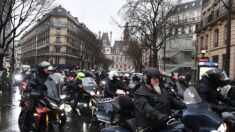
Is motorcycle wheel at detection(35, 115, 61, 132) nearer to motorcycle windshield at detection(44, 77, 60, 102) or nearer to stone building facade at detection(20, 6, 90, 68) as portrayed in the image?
motorcycle windshield at detection(44, 77, 60, 102)

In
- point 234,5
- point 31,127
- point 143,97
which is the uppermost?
point 234,5

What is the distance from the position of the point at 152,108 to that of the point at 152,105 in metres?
0.21

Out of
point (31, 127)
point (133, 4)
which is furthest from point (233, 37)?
point (31, 127)

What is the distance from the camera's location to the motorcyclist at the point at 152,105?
5.57 m

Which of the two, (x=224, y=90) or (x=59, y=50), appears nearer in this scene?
(x=224, y=90)

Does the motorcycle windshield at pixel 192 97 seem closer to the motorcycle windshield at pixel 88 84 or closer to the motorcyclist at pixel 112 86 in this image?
the motorcyclist at pixel 112 86

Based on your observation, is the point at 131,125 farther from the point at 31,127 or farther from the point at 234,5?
the point at 234,5

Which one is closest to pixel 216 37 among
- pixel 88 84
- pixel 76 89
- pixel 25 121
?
pixel 88 84

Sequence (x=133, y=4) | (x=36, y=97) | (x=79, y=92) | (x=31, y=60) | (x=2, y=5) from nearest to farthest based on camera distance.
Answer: (x=36, y=97) < (x=79, y=92) < (x=2, y=5) < (x=133, y=4) < (x=31, y=60)

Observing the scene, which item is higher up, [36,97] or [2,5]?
[2,5]

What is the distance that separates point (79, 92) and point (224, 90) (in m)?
6.10

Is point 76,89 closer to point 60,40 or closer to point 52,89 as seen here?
point 52,89

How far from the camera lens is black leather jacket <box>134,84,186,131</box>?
219 inches

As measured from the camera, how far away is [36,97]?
9312 millimetres
